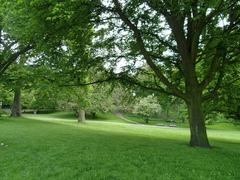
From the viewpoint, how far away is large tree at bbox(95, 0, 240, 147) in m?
15.9

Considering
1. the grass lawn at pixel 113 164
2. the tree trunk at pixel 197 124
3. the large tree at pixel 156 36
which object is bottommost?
the grass lawn at pixel 113 164

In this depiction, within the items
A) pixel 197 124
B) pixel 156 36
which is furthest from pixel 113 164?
pixel 156 36

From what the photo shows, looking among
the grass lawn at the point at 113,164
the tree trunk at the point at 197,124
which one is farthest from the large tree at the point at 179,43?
the grass lawn at the point at 113,164

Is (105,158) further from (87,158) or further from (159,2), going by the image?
(159,2)

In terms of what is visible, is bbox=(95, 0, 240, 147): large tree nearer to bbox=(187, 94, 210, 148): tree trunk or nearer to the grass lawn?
bbox=(187, 94, 210, 148): tree trunk

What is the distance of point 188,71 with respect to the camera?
663 inches

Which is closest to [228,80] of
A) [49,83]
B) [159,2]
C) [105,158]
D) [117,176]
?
[159,2]

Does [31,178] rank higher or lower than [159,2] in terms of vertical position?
lower

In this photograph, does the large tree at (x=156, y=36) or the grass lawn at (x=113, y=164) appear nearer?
the grass lawn at (x=113, y=164)

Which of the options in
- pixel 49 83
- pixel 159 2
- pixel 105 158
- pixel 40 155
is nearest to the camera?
pixel 105 158

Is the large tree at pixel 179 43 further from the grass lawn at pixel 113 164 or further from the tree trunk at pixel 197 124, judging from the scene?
the grass lawn at pixel 113 164

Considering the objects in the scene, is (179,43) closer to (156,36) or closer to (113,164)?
(156,36)

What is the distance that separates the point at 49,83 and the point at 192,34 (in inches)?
279

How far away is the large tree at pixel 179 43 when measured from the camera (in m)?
15.9
